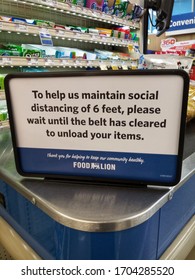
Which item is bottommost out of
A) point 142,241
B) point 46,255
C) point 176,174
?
point 46,255

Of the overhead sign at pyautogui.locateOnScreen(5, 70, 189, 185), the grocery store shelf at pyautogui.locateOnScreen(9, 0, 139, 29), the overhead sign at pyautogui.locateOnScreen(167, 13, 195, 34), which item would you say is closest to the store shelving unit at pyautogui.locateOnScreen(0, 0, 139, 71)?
the grocery store shelf at pyautogui.locateOnScreen(9, 0, 139, 29)

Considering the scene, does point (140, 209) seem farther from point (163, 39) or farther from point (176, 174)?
point (163, 39)

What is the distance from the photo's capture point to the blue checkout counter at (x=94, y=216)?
1.63ft

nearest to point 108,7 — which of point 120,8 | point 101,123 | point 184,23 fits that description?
point 120,8

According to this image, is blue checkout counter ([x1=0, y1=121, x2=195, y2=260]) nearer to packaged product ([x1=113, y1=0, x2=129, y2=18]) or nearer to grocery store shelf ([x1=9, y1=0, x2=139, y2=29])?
grocery store shelf ([x1=9, y1=0, x2=139, y2=29])

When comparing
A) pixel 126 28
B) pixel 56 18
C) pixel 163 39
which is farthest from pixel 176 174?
pixel 163 39

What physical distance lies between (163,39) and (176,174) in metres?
4.38

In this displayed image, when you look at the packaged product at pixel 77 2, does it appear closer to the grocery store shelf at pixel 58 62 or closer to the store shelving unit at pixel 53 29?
the store shelving unit at pixel 53 29

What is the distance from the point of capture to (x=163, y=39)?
4.36 meters

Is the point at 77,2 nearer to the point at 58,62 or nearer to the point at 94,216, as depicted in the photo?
the point at 58,62

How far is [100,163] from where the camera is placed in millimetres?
593

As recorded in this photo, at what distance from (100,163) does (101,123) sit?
10cm

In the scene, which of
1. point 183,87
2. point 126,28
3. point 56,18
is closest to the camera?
point 183,87
